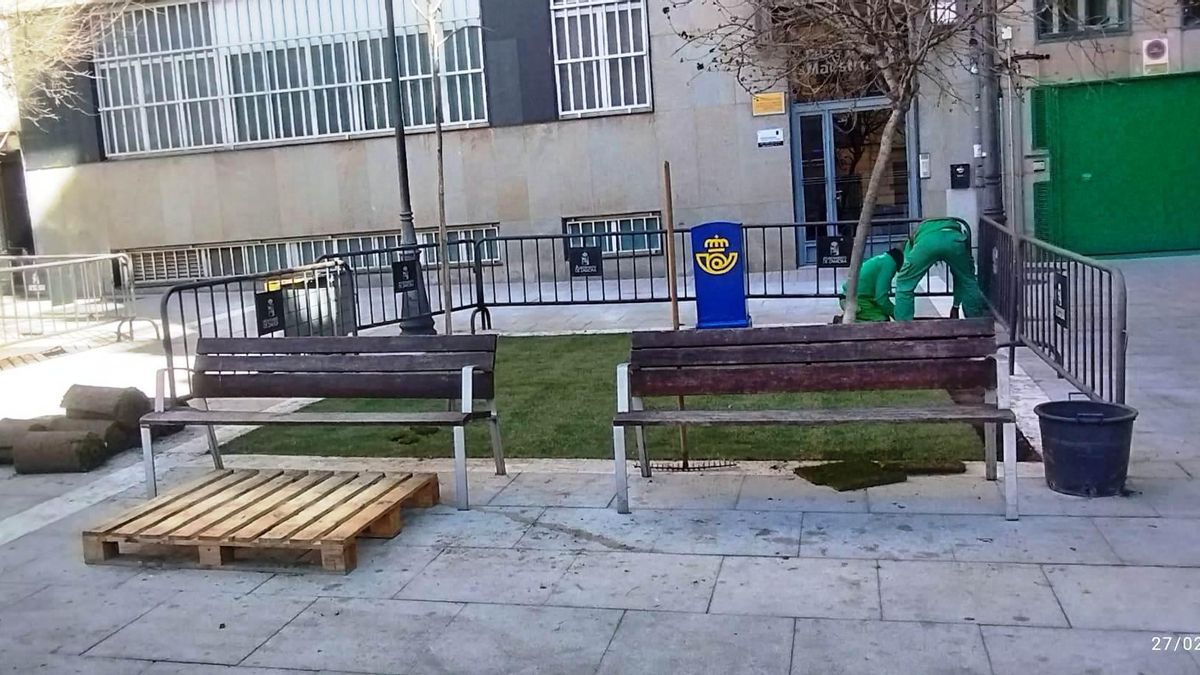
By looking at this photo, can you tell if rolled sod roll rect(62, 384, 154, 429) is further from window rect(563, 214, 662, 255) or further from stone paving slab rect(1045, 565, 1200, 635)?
window rect(563, 214, 662, 255)

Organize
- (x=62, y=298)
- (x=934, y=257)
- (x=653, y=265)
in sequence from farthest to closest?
(x=653, y=265) → (x=62, y=298) → (x=934, y=257)

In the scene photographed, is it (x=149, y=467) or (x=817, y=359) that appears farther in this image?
(x=149, y=467)

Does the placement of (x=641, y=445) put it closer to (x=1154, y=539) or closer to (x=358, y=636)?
(x=358, y=636)

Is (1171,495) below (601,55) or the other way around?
below

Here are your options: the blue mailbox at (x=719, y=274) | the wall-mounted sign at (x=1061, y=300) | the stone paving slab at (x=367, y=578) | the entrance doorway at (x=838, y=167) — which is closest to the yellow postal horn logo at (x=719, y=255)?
the blue mailbox at (x=719, y=274)

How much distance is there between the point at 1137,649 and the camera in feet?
14.0

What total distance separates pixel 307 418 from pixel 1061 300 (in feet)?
17.9

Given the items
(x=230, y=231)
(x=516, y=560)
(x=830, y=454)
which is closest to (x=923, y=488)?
(x=830, y=454)

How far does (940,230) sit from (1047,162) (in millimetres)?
8042

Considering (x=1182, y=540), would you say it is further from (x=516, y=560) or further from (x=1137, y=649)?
(x=516, y=560)

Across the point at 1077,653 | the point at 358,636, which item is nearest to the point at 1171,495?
the point at 1077,653

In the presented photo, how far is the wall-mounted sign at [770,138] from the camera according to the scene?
18281 mm

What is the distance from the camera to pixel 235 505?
611 centimetres

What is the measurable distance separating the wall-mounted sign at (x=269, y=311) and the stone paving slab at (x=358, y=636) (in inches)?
228
